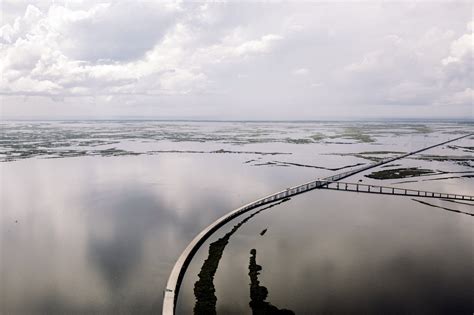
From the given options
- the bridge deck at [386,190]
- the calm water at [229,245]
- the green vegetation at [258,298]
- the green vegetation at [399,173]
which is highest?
the green vegetation at [399,173]

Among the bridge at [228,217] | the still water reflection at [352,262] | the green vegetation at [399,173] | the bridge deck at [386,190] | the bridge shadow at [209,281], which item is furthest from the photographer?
the green vegetation at [399,173]

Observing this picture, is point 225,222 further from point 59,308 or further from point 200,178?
point 200,178

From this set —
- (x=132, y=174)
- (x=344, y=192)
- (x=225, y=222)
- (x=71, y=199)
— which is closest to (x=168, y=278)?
(x=225, y=222)

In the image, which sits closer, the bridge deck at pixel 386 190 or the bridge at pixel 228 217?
the bridge at pixel 228 217

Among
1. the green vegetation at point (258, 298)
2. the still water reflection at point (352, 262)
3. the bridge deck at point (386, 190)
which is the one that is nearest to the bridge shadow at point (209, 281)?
the still water reflection at point (352, 262)

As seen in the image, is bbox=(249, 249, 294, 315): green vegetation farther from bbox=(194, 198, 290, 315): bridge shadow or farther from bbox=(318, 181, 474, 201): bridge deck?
bbox=(318, 181, 474, 201): bridge deck

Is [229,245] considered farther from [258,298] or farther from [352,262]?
[352,262]

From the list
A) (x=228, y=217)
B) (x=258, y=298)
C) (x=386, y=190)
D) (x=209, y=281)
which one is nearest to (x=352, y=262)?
(x=258, y=298)

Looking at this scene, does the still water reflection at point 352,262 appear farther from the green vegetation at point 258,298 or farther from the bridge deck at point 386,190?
the bridge deck at point 386,190
